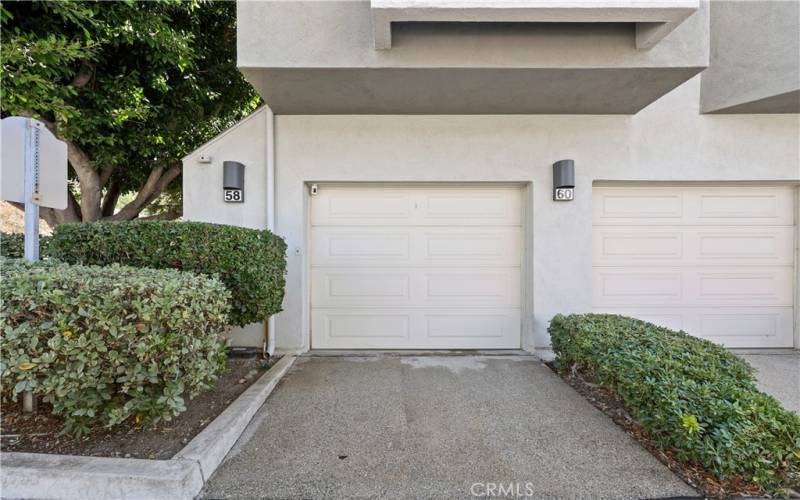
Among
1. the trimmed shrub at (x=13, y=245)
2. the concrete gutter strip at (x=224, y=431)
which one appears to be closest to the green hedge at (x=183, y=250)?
the concrete gutter strip at (x=224, y=431)

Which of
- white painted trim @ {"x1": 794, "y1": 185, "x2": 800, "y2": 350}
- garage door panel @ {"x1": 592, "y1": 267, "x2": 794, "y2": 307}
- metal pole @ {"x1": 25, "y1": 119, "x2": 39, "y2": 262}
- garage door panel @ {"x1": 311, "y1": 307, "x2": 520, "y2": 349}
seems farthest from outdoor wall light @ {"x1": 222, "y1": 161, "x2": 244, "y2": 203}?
white painted trim @ {"x1": 794, "y1": 185, "x2": 800, "y2": 350}

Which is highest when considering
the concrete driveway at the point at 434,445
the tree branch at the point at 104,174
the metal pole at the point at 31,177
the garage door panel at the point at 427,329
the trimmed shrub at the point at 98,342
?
the tree branch at the point at 104,174

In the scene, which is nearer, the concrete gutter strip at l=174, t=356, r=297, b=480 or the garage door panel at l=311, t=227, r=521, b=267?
the concrete gutter strip at l=174, t=356, r=297, b=480

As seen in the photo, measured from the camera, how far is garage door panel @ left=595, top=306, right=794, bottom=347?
165 inches

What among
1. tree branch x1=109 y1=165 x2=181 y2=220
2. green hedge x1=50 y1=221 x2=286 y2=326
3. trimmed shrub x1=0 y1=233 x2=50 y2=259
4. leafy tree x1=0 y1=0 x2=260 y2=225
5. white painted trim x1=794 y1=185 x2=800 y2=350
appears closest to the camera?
green hedge x1=50 y1=221 x2=286 y2=326

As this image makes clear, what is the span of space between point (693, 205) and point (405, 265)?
3.65 m

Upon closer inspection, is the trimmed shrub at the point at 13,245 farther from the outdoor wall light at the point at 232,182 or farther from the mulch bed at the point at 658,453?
the mulch bed at the point at 658,453

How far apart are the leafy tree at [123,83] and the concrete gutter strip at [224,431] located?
393cm

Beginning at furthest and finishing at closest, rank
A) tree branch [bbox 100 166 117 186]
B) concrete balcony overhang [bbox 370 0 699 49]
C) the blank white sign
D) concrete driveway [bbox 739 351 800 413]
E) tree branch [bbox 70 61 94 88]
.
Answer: tree branch [bbox 100 166 117 186], tree branch [bbox 70 61 94 88], concrete driveway [bbox 739 351 800 413], concrete balcony overhang [bbox 370 0 699 49], the blank white sign

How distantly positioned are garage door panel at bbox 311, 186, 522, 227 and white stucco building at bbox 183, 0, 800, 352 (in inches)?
0.7

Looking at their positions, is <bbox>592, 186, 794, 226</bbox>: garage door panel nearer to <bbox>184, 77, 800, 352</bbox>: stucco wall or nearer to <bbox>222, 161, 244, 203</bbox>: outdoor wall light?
<bbox>184, 77, 800, 352</bbox>: stucco wall

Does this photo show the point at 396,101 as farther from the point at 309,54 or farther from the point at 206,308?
the point at 206,308

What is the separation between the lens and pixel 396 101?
3.70 m

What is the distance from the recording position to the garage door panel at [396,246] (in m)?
4.21
